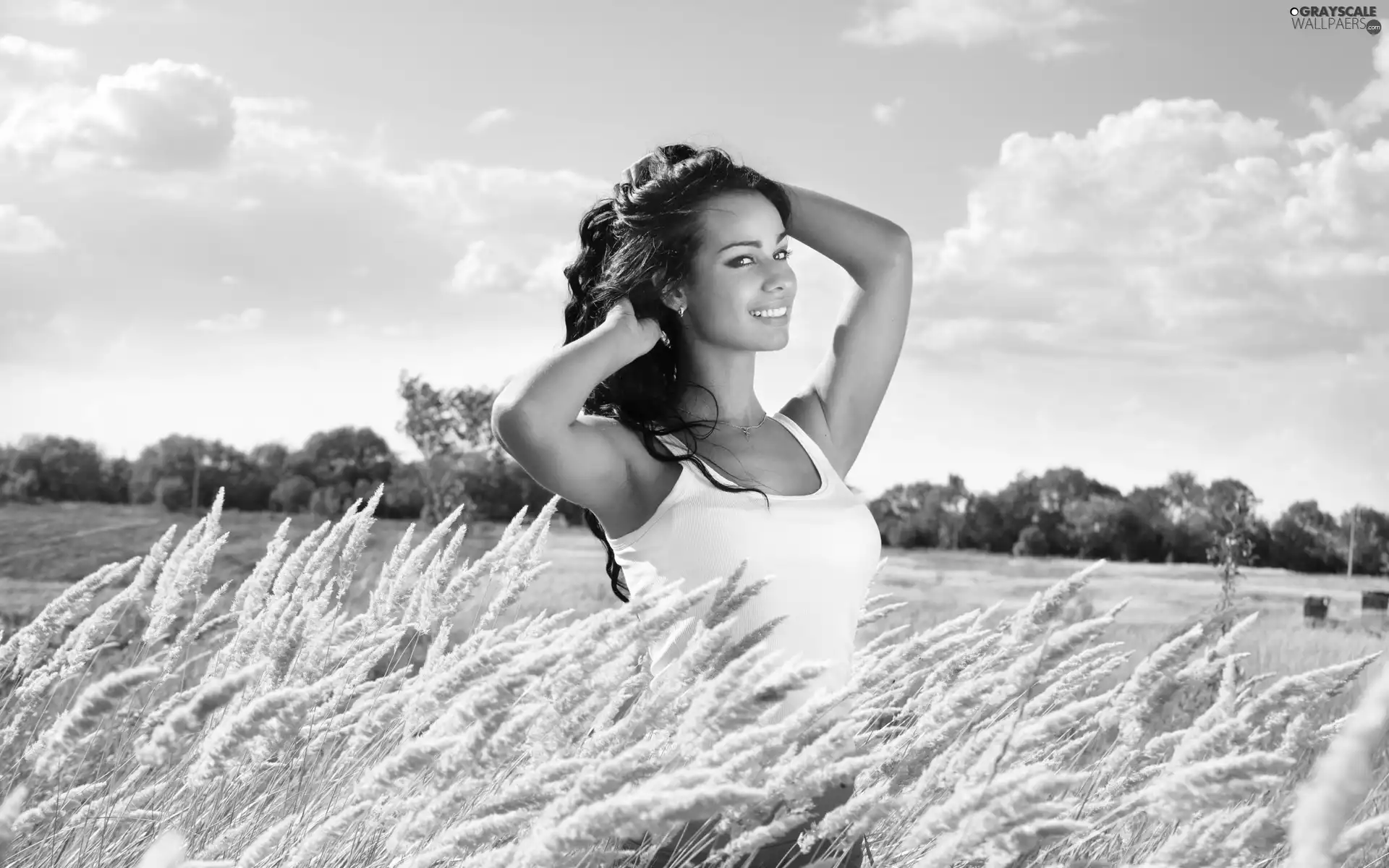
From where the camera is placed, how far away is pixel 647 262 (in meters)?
2.43

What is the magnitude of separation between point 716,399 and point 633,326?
29cm

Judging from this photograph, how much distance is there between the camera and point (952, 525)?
633 inches

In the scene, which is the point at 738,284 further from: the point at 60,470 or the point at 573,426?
the point at 60,470

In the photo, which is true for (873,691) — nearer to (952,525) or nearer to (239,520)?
(239,520)

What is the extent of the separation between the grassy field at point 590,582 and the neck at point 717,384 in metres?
2.63

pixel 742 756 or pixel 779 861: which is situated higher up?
pixel 742 756

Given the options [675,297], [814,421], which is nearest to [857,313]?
[814,421]

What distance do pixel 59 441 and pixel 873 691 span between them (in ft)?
44.0

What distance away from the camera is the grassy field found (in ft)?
21.3

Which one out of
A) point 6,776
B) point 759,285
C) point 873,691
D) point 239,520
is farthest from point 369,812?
point 239,520

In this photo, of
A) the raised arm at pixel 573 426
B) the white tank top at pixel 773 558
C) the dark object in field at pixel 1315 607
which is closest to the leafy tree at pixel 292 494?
the dark object in field at pixel 1315 607

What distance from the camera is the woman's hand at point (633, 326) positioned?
7.43ft

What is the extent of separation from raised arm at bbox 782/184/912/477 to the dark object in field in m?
7.63

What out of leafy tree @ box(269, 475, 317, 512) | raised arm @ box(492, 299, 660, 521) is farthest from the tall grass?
leafy tree @ box(269, 475, 317, 512)
